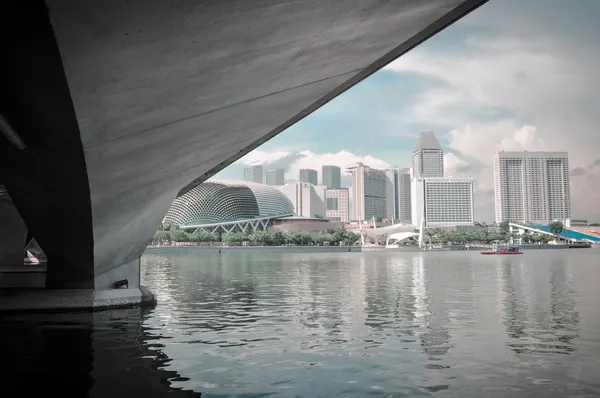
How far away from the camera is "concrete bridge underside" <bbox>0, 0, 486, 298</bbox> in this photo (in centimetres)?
536

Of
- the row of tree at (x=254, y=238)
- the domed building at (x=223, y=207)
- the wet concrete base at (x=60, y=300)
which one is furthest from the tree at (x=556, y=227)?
the wet concrete base at (x=60, y=300)

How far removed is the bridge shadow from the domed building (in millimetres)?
157451

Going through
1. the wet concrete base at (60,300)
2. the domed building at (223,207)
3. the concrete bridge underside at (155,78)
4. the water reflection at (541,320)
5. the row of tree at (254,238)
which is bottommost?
the water reflection at (541,320)

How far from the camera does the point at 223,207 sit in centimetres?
17988

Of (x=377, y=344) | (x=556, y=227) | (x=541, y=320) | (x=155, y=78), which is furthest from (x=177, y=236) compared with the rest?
(x=155, y=78)

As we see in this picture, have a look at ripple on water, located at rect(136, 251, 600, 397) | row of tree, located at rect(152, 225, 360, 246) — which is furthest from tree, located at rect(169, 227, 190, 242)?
ripple on water, located at rect(136, 251, 600, 397)

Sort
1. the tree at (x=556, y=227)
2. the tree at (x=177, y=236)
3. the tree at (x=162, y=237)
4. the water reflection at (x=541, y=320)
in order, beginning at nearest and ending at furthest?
the water reflection at (x=541, y=320) → the tree at (x=162, y=237) → the tree at (x=177, y=236) → the tree at (x=556, y=227)

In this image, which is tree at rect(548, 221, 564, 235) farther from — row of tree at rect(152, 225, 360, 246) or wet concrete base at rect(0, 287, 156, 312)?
wet concrete base at rect(0, 287, 156, 312)

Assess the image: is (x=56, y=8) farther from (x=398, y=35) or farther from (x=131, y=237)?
(x=131, y=237)

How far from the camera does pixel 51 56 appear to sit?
5527mm

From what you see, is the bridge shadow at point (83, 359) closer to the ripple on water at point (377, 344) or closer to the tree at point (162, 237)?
the ripple on water at point (377, 344)

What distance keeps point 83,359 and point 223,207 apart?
558ft

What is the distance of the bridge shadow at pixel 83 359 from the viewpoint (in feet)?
28.5

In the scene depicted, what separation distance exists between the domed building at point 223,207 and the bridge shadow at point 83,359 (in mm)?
157451
